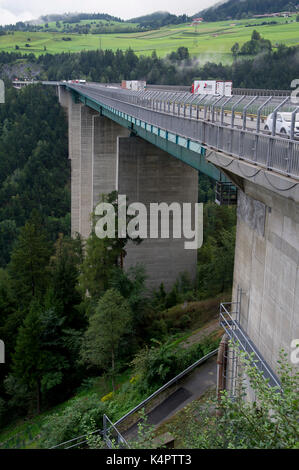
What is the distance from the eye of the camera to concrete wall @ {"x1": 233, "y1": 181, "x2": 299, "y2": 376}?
36.1 ft

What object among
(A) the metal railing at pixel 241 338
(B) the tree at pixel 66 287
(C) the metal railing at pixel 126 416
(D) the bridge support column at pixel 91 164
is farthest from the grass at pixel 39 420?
(D) the bridge support column at pixel 91 164

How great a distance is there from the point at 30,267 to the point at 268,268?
22.9m

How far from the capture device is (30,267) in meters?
33.1

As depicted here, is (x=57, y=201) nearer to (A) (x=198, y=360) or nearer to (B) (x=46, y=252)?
(B) (x=46, y=252)

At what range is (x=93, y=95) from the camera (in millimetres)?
43938

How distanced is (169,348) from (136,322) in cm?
377

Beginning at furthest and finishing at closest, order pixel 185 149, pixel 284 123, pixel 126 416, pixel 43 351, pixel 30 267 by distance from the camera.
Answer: pixel 30 267 → pixel 43 351 → pixel 185 149 → pixel 126 416 → pixel 284 123

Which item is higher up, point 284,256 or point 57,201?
point 284,256

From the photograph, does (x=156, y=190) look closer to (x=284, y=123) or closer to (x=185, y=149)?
(x=185, y=149)

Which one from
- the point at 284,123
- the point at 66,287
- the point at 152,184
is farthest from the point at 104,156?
the point at 284,123

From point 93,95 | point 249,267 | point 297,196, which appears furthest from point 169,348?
point 93,95

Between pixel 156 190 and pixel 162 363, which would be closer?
pixel 162 363

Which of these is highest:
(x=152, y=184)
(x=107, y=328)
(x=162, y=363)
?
Answer: (x=152, y=184)

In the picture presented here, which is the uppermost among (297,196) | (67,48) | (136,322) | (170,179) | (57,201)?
(67,48)
